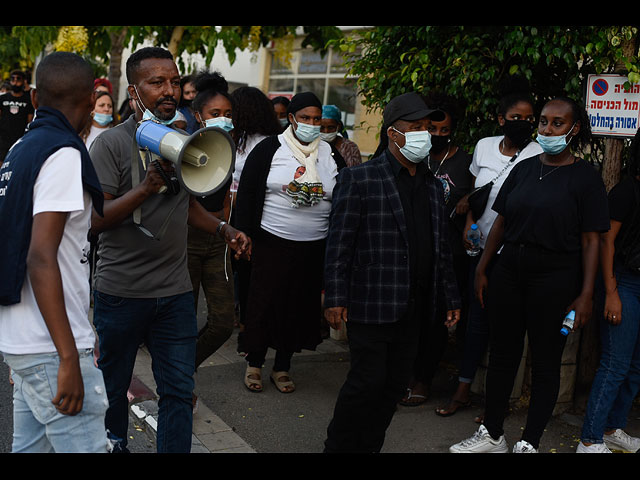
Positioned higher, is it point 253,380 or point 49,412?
point 49,412

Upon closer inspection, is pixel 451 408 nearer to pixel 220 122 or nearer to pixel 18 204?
pixel 220 122

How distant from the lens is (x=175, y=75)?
3.43 metres

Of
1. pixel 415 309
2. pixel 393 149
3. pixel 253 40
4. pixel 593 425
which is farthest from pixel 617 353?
pixel 253 40

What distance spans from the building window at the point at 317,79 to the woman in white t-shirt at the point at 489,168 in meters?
9.30

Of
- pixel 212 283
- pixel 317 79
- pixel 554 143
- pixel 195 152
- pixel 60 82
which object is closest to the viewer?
pixel 60 82

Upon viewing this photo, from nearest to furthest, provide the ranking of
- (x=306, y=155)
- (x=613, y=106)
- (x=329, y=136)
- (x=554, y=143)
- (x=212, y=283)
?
(x=554, y=143)
(x=212, y=283)
(x=613, y=106)
(x=306, y=155)
(x=329, y=136)

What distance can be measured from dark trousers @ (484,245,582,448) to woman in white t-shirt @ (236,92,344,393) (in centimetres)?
136

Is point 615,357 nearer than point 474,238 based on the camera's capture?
Yes

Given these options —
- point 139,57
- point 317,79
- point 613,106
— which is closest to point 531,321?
point 613,106

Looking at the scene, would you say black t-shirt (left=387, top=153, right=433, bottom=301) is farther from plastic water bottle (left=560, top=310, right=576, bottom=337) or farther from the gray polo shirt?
the gray polo shirt

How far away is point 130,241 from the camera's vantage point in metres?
3.37

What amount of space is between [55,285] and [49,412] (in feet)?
1.41

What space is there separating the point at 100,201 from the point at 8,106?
27.8 ft

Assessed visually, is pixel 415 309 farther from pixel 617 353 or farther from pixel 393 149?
pixel 617 353
